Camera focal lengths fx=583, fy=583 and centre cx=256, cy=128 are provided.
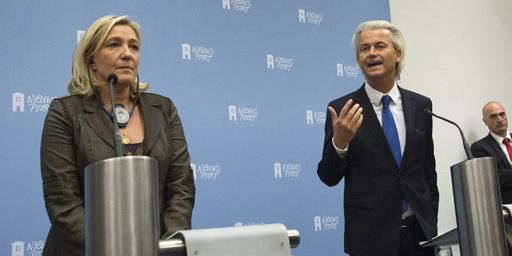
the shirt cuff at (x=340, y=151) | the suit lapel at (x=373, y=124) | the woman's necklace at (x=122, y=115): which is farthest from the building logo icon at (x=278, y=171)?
the woman's necklace at (x=122, y=115)

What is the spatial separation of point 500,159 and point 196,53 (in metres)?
2.75

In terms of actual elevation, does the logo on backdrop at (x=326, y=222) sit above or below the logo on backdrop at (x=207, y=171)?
below

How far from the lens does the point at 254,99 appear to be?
3646mm

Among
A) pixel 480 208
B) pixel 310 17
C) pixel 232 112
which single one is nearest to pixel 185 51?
pixel 232 112

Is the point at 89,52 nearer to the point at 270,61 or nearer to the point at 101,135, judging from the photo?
the point at 101,135

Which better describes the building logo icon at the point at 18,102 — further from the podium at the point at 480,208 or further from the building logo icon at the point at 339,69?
the podium at the point at 480,208

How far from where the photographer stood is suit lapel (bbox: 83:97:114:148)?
1698mm

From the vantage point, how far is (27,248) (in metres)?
2.68

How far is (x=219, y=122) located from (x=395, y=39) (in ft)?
4.63

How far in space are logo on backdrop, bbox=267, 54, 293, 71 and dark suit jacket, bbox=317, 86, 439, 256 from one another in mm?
1693

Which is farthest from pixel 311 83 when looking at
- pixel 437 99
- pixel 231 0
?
pixel 437 99

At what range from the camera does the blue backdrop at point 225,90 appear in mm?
2764

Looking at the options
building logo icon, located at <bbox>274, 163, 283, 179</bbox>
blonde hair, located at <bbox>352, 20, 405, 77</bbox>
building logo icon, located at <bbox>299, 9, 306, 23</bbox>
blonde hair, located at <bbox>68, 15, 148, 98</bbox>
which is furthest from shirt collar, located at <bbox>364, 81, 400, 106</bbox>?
building logo icon, located at <bbox>299, 9, 306, 23</bbox>

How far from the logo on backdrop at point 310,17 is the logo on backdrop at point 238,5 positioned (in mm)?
433
